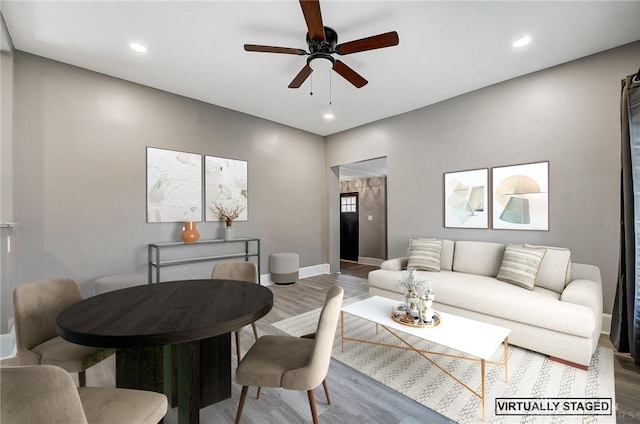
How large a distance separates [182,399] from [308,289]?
330cm

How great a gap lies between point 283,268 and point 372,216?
3.35 meters

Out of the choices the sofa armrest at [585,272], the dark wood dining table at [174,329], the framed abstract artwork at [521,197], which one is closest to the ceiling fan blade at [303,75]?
the dark wood dining table at [174,329]

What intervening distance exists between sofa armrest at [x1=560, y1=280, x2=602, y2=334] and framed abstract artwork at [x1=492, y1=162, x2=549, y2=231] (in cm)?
89

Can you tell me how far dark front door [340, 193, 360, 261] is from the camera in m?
7.68

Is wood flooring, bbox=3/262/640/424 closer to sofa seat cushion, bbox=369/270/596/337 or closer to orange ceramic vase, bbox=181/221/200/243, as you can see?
sofa seat cushion, bbox=369/270/596/337

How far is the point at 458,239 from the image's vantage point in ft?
13.1

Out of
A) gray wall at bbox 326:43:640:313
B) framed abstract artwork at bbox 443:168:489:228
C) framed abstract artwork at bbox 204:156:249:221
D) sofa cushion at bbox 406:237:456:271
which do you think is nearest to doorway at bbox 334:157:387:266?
gray wall at bbox 326:43:640:313

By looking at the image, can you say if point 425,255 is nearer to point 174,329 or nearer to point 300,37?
point 300,37

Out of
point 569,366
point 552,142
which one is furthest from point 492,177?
point 569,366

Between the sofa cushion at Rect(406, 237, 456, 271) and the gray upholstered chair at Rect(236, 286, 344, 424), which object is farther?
the sofa cushion at Rect(406, 237, 456, 271)

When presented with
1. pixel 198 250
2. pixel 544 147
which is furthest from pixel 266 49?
pixel 544 147

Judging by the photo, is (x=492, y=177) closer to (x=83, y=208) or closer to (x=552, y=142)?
(x=552, y=142)

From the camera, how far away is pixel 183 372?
4.55ft

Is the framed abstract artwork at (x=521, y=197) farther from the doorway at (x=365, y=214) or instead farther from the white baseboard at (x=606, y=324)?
the doorway at (x=365, y=214)
